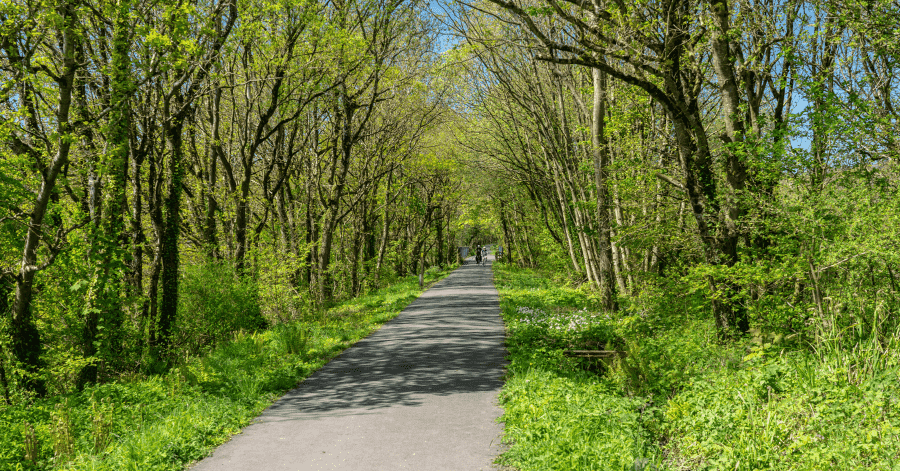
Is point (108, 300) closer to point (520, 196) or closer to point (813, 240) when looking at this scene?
point (813, 240)

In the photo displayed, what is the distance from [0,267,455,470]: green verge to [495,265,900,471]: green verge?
344 cm

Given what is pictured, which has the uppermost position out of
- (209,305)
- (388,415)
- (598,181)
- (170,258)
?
(598,181)

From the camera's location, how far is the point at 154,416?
7109mm

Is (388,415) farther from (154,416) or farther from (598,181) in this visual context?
(598,181)

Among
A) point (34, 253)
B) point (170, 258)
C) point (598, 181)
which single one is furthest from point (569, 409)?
point (170, 258)

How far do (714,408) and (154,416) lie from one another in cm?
655

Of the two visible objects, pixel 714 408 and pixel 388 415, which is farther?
pixel 388 415

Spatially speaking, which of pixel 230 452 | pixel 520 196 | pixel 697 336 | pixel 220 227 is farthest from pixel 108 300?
pixel 520 196

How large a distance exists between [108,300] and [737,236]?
10244 mm

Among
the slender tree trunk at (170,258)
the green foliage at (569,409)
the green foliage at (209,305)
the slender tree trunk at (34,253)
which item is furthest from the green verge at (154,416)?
the green foliage at (569,409)

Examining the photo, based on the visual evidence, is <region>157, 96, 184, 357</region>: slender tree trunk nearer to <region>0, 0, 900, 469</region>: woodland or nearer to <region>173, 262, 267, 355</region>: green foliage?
<region>0, 0, 900, 469</region>: woodland

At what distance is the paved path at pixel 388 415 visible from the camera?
5.56m

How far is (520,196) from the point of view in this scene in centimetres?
3588

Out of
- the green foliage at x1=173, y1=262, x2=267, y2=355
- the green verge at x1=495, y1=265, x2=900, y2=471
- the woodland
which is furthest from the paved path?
the green foliage at x1=173, y1=262, x2=267, y2=355
